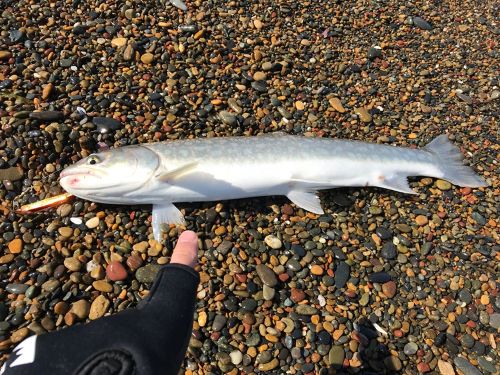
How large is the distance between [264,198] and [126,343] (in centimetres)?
317

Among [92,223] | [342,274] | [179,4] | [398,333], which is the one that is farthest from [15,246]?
[179,4]

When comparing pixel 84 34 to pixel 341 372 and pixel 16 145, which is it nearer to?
pixel 16 145

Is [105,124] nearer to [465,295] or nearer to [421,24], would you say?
[465,295]

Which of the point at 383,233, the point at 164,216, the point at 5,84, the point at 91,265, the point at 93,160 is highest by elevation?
the point at 5,84

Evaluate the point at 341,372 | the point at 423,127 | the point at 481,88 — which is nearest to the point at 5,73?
the point at 341,372

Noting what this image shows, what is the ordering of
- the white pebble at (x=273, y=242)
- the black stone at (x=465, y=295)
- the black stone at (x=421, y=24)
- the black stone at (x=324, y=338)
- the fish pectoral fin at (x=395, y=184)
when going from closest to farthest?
the black stone at (x=324, y=338), the black stone at (x=465, y=295), the white pebble at (x=273, y=242), the fish pectoral fin at (x=395, y=184), the black stone at (x=421, y=24)

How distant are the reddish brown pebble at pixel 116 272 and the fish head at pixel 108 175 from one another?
78cm

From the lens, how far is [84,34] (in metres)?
5.96

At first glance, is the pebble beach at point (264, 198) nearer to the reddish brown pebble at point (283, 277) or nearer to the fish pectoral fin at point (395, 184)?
the reddish brown pebble at point (283, 277)

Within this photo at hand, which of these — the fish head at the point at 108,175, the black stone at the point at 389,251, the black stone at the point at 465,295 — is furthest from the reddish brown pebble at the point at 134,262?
the black stone at the point at 465,295

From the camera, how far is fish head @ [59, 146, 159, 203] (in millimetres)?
4273

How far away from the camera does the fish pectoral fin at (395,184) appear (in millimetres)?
5156

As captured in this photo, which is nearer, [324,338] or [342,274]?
[324,338]

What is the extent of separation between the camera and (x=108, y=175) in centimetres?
432
